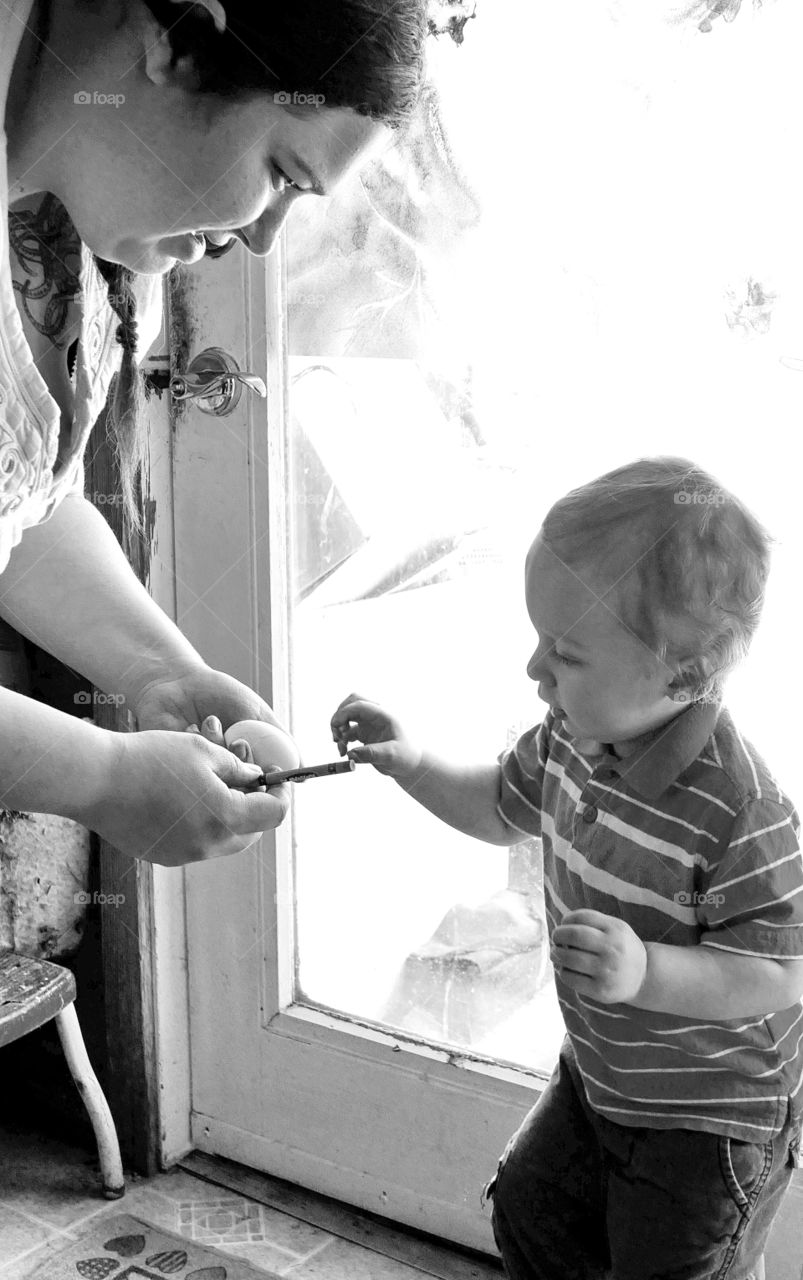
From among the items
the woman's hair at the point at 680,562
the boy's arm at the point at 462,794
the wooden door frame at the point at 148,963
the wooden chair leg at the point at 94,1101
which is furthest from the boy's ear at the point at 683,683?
the wooden chair leg at the point at 94,1101

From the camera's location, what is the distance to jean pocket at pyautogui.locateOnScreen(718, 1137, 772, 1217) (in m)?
0.90

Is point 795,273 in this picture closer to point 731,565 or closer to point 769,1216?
point 731,565

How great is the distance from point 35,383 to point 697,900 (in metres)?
0.59

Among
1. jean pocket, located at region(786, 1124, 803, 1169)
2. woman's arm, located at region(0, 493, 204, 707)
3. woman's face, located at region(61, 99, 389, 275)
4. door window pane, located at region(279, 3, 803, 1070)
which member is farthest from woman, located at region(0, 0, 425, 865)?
jean pocket, located at region(786, 1124, 803, 1169)

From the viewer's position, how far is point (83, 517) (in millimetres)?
1045

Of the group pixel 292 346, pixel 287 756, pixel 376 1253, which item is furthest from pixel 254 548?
pixel 376 1253

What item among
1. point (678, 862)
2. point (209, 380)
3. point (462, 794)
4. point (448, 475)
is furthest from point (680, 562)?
point (209, 380)

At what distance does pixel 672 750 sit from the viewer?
921 mm

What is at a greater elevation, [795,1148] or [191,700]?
[191,700]

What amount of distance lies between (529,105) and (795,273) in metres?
0.31

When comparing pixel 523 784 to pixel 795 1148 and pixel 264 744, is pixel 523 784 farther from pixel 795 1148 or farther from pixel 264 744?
pixel 795 1148

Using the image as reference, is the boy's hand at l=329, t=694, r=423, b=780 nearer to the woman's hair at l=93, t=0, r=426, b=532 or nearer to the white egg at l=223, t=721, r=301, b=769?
the white egg at l=223, t=721, r=301, b=769

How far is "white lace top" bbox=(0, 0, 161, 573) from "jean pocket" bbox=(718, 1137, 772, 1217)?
0.69m

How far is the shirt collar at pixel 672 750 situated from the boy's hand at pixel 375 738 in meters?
0.23
